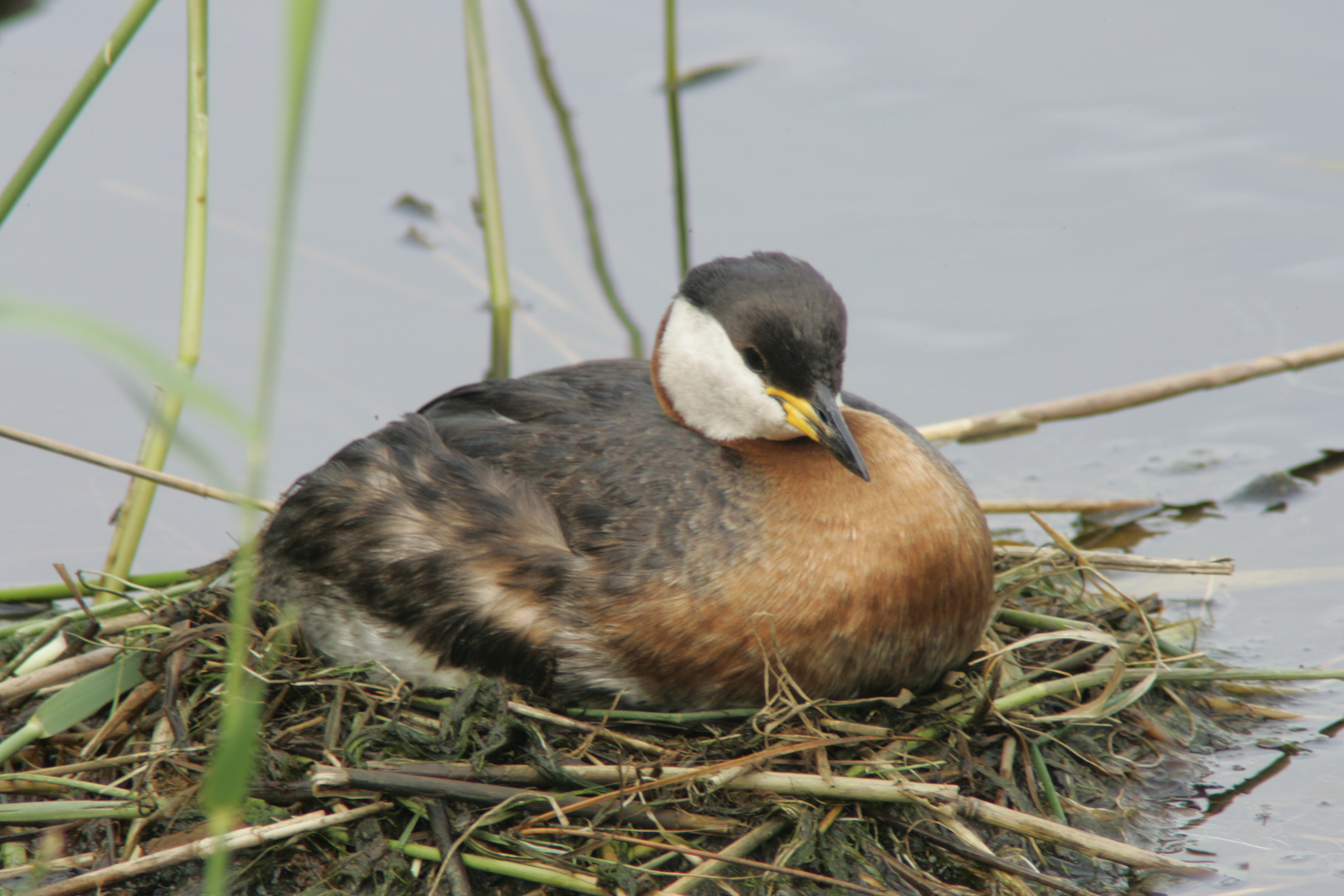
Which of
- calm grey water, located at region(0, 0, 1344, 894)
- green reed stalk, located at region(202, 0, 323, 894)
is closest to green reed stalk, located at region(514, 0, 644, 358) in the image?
calm grey water, located at region(0, 0, 1344, 894)

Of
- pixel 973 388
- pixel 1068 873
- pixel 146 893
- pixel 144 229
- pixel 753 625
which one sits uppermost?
pixel 144 229

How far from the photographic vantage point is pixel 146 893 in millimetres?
3627

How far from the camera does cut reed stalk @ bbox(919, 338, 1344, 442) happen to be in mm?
5555

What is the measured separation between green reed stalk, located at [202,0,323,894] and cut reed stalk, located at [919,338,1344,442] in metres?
4.01

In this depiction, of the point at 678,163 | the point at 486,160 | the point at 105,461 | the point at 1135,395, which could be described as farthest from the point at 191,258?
the point at 1135,395

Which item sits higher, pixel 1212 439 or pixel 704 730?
pixel 1212 439

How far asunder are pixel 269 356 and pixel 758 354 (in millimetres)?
2569

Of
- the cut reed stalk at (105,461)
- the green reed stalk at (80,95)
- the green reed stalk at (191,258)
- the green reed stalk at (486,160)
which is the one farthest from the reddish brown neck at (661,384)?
the green reed stalk at (80,95)

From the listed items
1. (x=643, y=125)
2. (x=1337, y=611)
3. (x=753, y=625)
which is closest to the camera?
(x=753, y=625)

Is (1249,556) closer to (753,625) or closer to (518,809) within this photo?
(753,625)

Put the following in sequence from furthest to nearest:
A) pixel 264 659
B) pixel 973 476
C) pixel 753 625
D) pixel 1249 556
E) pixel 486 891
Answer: pixel 973 476 → pixel 1249 556 → pixel 264 659 → pixel 753 625 → pixel 486 891

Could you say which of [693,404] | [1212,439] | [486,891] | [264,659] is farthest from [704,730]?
[1212,439]

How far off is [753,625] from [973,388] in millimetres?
2655

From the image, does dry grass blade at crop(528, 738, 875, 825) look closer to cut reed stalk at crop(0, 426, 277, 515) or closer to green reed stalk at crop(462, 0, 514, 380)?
cut reed stalk at crop(0, 426, 277, 515)
